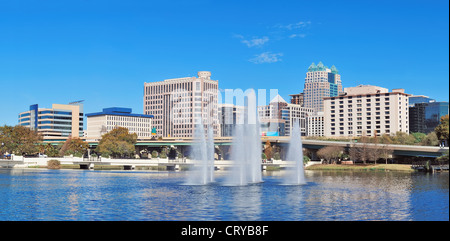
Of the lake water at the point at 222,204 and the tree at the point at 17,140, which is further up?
the tree at the point at 17,140

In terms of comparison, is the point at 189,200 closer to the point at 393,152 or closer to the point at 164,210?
the point at 164,210

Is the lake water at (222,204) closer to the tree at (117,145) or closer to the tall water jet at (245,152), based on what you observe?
the tall water jet at (245,152)

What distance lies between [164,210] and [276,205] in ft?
32.7

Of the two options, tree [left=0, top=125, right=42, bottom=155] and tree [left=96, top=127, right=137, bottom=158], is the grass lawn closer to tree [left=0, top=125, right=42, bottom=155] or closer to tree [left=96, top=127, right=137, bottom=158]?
tree [left=96, top=127, right=137, bottom=158]

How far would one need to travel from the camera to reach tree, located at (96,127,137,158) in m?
159

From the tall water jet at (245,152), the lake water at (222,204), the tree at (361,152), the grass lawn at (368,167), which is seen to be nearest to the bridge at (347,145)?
the tree at (361,152)

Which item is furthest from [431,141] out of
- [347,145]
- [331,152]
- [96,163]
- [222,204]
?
[222,204]

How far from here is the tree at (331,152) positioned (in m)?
141

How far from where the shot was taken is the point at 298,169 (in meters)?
73.4

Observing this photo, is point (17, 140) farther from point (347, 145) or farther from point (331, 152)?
point (347, 145)

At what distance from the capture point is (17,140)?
15350 cm

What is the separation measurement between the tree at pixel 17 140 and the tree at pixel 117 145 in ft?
68.6

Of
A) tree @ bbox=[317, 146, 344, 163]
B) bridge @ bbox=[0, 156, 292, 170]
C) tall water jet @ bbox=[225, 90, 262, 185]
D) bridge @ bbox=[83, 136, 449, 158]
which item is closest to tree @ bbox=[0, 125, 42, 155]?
bridge @ bbox=[0, 156, 292, 170]
